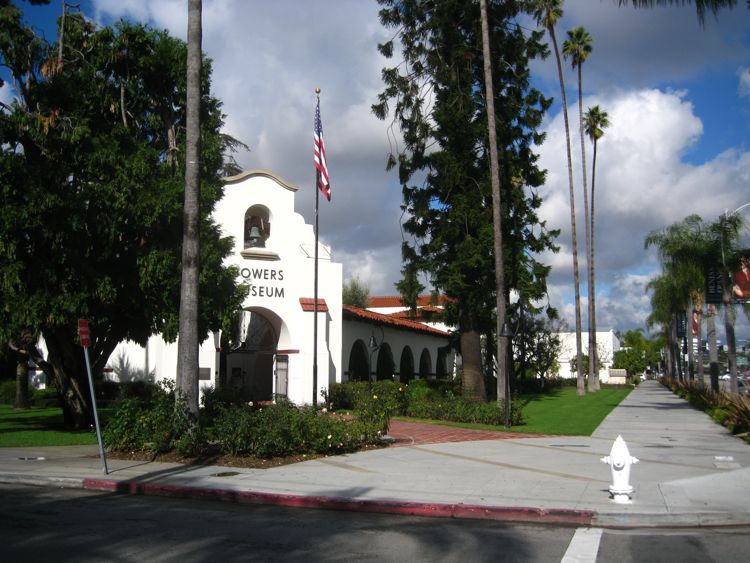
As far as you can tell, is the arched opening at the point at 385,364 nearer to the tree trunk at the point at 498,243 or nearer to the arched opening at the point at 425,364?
the arched opening at the point at 425,364

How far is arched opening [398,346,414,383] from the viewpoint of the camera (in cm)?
3992

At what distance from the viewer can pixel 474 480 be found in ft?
39.0

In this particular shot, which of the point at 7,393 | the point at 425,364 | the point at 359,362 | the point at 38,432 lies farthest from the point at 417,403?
the point at 7,393

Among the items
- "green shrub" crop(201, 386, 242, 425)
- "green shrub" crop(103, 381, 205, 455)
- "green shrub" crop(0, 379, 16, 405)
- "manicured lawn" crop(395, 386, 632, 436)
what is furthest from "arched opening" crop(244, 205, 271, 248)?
"green shrub" crop(0, 379, 16, 405)

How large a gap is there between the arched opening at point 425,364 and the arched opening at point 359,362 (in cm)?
867

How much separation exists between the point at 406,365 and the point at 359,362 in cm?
648

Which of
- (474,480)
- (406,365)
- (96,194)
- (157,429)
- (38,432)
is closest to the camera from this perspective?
(474,480)

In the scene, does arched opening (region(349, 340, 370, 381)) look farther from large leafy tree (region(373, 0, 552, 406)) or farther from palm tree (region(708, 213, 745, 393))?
palm tree (region(708, 213, 745, 393))

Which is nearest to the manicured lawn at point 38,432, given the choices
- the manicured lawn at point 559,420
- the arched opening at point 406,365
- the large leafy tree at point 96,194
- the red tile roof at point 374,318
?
the large leafy tree at point 96,194

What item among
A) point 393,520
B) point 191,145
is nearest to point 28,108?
point 191,145

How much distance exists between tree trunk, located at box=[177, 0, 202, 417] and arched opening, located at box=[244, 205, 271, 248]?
39.4 feet

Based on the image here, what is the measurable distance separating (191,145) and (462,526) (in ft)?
31.8

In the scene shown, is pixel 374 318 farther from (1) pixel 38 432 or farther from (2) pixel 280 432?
(2) pixel 280 432

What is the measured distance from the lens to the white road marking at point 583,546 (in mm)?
7307
